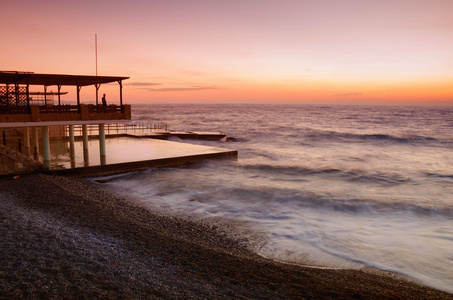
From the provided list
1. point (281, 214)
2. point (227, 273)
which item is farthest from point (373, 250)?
point (227, 273)

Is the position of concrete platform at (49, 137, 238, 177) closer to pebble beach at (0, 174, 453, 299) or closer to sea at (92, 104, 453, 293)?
sea at (92, 104, 453, 293)

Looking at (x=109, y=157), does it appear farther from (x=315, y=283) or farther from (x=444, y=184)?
(x=444, y=184)

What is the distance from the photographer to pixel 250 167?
2561 centimetres

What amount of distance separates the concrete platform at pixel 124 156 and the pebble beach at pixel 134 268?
6.41m

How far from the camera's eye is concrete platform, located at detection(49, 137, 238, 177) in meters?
18.1

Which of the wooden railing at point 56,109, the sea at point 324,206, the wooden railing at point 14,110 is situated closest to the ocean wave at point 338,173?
the sea at point 324,206

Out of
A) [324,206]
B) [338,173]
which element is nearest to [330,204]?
[324,206]

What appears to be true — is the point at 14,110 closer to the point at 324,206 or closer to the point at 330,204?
the point at 324,206

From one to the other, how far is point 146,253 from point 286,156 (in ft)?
88.9

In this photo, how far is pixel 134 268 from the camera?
7.28 metres

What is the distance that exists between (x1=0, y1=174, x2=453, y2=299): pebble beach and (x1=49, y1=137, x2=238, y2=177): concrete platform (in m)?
6.41

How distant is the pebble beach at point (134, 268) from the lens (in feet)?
20.8

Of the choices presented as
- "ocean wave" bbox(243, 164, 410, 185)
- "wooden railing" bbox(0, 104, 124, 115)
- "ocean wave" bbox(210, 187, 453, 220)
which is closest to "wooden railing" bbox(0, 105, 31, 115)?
"wooden railing" bbox(0, 104, 124, 115)

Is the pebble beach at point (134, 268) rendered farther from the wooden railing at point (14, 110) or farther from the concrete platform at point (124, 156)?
the wooden railing at point (14, 110)
